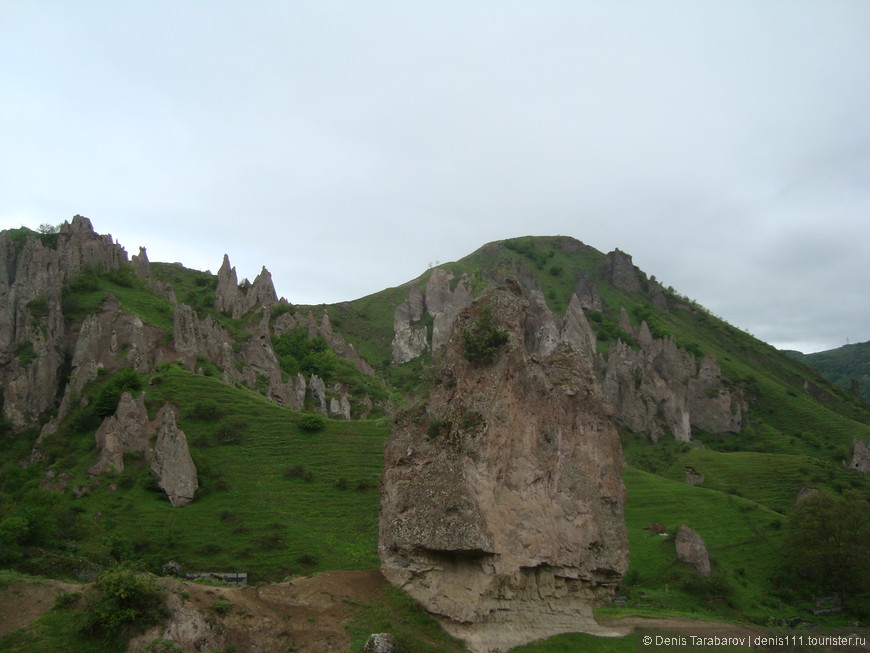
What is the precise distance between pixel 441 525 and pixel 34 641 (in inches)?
541

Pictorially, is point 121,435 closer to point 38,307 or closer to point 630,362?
point 38,307

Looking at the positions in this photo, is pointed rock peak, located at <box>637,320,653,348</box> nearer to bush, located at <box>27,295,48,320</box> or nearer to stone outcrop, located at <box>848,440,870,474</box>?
stone outcrop, located at <box>848,440,870,474</box>

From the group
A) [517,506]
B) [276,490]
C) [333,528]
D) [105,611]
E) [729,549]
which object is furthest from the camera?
[729,549]

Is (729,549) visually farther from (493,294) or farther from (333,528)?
(493,294)

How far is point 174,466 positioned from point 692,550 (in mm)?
41260

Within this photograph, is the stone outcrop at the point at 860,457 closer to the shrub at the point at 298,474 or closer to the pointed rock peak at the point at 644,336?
the pointed rock peak at the point at 644,336

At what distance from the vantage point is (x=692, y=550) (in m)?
54.7

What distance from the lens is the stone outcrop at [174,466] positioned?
45094mm

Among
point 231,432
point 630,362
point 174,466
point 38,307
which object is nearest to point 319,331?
point 38,307

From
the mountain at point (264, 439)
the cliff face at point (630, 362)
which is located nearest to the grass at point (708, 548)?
the mountain at point (264, 439)

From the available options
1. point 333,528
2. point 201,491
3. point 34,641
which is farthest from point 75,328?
point 34,641

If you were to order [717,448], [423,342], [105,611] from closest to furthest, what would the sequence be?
[105,611] < [717,448] < [423,342]

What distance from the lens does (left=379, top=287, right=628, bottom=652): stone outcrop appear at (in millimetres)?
23984

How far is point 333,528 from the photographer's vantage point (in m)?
44.3
